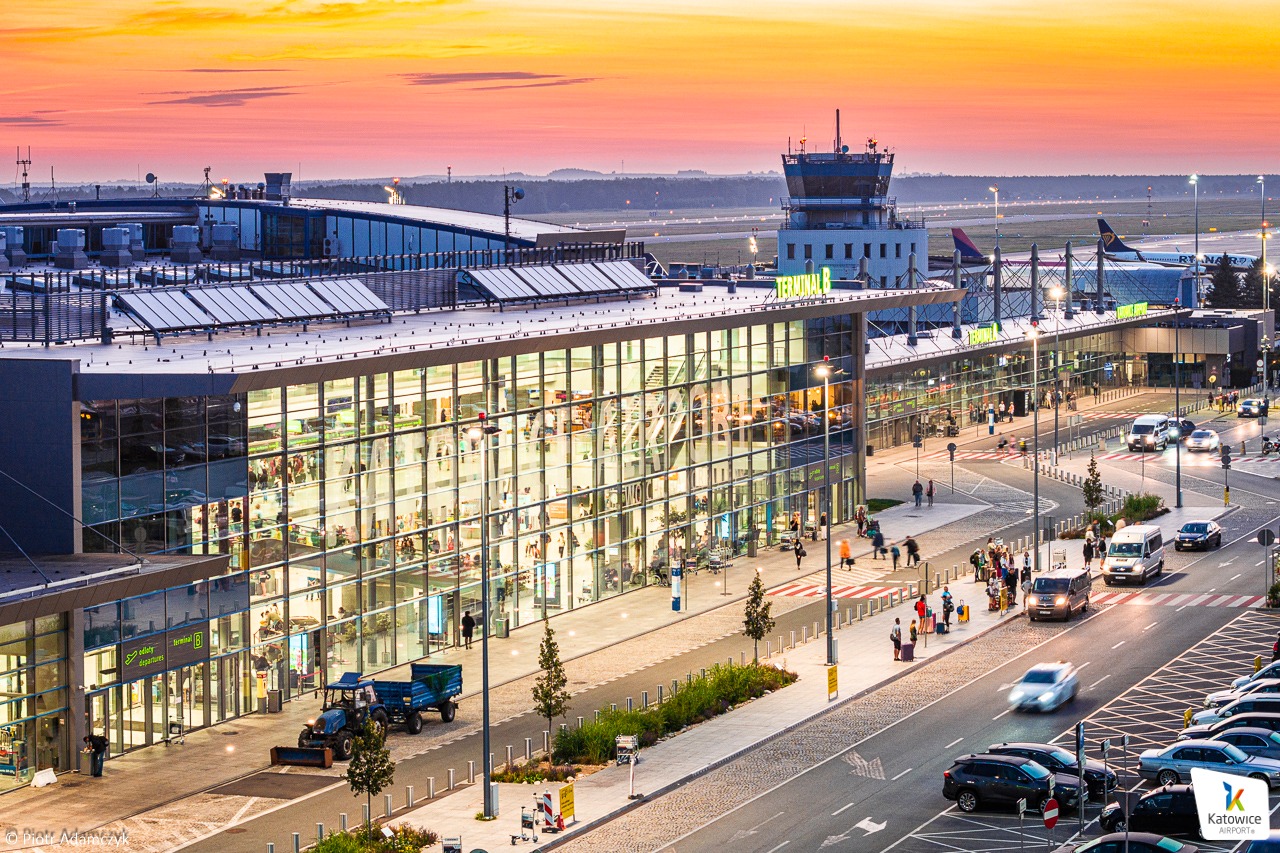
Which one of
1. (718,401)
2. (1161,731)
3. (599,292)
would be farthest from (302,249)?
(1161,731)

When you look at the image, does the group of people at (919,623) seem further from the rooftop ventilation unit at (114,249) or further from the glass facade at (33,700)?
the rooftop ventilation unit at (114,249)

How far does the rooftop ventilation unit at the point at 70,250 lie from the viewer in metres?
96.4

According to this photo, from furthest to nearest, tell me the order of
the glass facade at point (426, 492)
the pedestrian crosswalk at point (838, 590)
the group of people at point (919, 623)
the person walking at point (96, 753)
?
the pedestrian crosswalk at point (838, 590) < the group of people at point (919, 623) < the glass facade at point (426, 492) < the person walking at point (96, 753)

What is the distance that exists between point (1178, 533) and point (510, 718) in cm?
4822

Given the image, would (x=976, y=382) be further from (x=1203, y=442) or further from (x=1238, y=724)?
(x=1238, y=724)

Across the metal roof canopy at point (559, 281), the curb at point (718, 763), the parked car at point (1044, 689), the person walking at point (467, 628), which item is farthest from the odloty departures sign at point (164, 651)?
the metal roof canopy at point (559, 281)

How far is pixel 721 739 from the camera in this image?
61.5 m

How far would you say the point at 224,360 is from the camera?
69000 mm

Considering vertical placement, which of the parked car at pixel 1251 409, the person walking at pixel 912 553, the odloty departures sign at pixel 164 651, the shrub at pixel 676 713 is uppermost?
the parked car at pixel 1251 409

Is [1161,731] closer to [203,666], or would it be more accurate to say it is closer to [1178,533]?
[203,666]

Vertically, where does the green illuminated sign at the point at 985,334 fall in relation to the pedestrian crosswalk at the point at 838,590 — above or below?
above

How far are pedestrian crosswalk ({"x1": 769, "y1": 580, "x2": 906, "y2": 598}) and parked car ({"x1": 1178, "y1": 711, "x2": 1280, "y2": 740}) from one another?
28727mm

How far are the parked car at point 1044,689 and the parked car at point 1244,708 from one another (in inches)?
202

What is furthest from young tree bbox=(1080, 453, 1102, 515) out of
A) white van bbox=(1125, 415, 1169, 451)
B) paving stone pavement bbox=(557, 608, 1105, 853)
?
white van bbox=(1125, 415, 1169, 451)
